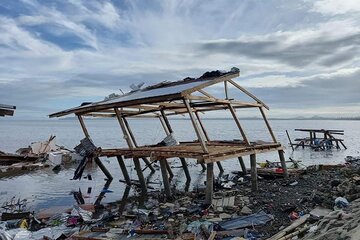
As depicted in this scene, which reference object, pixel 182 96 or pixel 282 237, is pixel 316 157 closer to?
pixel 182 96

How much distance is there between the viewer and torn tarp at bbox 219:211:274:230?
1020cm

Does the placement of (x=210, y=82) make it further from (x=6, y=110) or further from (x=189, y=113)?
(x=6, y=110)

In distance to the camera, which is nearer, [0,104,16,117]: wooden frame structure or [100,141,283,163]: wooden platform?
[0,104,16,117]: wooden frame structure

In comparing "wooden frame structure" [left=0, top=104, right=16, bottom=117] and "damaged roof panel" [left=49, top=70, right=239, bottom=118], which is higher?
"damaged roof panel" [left=49, top=70, right=239, bottom=118]

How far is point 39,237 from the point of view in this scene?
10.2 m

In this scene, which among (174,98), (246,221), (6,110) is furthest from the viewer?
(174,98)

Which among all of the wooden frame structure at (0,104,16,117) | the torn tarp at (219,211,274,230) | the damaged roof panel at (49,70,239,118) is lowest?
the torn tarp at (219,211,274,230)

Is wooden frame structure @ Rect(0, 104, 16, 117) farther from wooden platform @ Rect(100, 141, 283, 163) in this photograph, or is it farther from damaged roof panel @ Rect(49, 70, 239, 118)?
wooden platform @ Rect(100, 141, 283, 163)

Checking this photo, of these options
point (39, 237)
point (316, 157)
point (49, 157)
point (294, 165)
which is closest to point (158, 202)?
point (39, 237)

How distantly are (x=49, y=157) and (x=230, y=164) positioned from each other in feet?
52.5

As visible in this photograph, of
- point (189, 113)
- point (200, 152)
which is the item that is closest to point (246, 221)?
point (200, 152)

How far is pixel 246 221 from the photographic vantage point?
1054 cm

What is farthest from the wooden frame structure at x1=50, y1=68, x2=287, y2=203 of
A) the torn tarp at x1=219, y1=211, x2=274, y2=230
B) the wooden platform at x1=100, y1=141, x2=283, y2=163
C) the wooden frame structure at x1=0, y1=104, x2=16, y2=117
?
the wooden frame structure at x1=0, y1=104, x2=16, y2=117

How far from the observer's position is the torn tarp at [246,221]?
33.4ft
